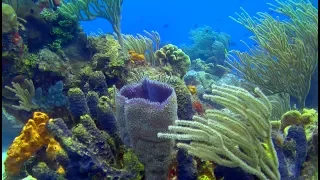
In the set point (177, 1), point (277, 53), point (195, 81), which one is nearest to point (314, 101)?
point (277, 53)

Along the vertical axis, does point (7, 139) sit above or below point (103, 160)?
above

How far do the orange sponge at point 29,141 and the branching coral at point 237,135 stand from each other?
6.35 feet

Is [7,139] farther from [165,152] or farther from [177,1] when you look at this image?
[177,1]

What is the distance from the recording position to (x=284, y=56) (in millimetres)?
6012

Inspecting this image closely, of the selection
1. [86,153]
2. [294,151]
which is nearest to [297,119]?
[294,151]

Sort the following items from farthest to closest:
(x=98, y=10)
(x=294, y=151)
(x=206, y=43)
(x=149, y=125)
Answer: (x=206, y=43) → (x=98, y=10) → (x=294, y=151) → (x=149, y=125)

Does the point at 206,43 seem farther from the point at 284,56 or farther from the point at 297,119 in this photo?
the point at 297,119

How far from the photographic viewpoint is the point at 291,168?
3.08 m

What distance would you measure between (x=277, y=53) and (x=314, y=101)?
301cm

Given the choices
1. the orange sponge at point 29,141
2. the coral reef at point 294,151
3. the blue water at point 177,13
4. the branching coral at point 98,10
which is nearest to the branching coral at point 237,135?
the coral reef at point 294,151

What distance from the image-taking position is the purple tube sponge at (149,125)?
2865 mm

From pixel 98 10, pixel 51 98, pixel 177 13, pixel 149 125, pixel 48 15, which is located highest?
pixel 177 13

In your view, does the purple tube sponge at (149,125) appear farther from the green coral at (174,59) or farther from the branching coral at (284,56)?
the green coral at (174,59)

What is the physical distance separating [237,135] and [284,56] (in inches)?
152
